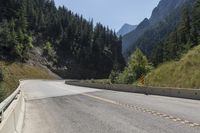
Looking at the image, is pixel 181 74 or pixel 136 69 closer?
pixel 181 74

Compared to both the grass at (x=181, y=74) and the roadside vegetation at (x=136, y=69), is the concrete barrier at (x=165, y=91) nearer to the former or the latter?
the grass at (x=181, y=74)

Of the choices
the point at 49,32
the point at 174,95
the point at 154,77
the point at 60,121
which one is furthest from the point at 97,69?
the point at 60,121

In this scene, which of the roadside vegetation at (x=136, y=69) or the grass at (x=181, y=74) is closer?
the grass at (x=181, y=74)

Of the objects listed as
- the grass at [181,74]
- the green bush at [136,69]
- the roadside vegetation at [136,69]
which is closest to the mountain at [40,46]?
the roadside vegetation at [136,69]

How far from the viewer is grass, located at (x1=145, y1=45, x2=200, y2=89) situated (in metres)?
39.1

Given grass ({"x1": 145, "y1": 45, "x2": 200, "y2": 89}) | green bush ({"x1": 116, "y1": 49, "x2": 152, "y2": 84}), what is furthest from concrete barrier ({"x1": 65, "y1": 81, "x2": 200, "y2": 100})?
green bush ({"x1": 116, "y1": 49, "x2": 152, "y2": 84})

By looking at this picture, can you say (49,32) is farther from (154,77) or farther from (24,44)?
Answer: (154,77)

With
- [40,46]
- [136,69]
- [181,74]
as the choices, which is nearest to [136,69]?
[136,69]

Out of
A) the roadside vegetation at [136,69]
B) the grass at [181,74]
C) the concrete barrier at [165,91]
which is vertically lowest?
the concrete barrier at [165,91]

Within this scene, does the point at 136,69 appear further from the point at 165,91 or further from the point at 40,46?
the point at 40,46

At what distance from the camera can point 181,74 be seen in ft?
140

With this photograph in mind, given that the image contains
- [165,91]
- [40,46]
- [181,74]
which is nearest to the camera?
[165,91]

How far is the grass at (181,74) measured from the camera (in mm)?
39125

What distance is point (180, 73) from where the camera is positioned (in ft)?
141
